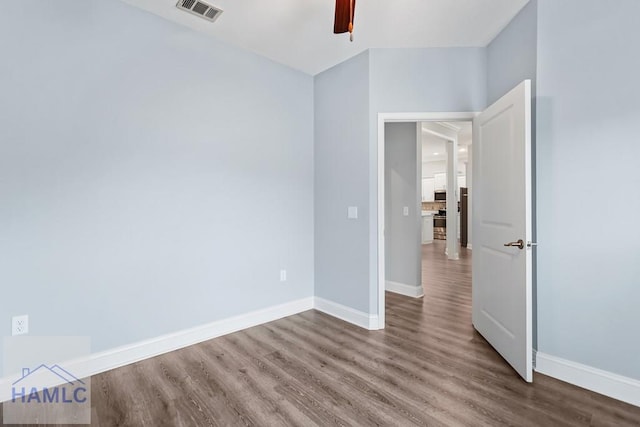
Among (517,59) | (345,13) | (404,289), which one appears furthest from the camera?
(404,289)

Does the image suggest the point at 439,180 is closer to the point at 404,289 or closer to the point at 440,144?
the point at 440,144

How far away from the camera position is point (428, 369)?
236 centimetres

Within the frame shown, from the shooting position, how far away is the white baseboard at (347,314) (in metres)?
3.15

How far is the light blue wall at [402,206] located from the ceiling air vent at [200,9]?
2.57 m

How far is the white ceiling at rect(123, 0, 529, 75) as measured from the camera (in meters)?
2.43

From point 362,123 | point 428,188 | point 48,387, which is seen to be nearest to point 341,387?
point 48,387

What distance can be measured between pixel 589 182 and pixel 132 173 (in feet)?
10.8

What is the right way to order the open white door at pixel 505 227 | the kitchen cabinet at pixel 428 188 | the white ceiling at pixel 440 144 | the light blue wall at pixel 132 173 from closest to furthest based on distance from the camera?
the light blue wall at pixel 132 173, the open white door at pixel 505 227, the white ceiling at pixel 440 144, the kitchen cabinet at pixel 428 188

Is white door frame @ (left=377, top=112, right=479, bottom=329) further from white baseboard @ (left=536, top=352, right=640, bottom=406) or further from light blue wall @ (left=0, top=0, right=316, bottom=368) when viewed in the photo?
white baseboard @ (left=536, top=352, right=640, bottom=406)

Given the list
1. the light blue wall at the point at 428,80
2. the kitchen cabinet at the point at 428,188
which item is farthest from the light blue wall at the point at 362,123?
the kitchen cabinet at the point at 428,188

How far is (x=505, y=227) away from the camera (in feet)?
8.09

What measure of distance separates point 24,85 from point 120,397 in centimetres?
210

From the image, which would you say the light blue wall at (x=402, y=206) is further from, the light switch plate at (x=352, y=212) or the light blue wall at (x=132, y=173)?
the light blue wall at (x=132, y=173)

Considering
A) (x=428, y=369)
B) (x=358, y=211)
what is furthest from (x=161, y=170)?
(x=428, y=369)
